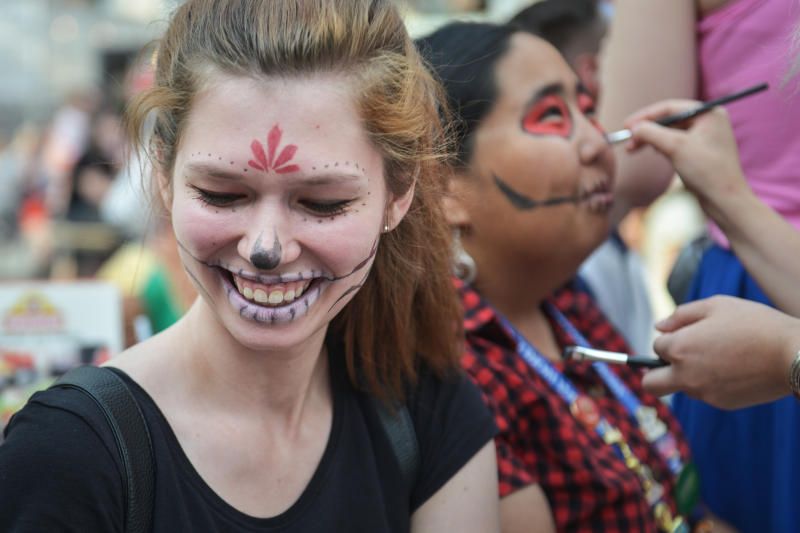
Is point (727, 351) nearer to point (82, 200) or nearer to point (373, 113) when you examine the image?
point (373, 113)

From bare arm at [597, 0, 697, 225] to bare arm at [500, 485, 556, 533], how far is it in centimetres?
88

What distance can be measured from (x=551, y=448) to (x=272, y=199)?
2.89 feet

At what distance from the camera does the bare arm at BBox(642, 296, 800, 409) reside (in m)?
1.49

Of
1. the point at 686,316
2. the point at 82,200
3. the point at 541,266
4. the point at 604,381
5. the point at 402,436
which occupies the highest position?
the point at 82,200

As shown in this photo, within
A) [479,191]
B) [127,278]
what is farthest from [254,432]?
[127,278]

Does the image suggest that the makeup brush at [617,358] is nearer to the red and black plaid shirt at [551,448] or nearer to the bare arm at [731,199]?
the red and black plaid shirt at [551,448]

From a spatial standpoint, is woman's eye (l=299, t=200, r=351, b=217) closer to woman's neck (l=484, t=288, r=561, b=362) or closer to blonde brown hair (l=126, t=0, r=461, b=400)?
blonde brown hair (l=126, t=0, r=461, b=400)

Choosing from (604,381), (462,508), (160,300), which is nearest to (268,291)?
(462,508)

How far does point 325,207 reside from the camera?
1.35 meters

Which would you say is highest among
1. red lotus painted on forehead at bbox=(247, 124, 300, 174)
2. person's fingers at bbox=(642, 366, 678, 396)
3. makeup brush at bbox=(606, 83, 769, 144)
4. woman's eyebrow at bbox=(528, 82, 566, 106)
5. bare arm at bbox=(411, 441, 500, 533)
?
woman's eyebrow at bbox=(528, 82, 566, 106)

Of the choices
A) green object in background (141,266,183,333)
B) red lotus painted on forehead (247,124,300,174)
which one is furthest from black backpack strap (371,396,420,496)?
green object in background (141,266,183,333)

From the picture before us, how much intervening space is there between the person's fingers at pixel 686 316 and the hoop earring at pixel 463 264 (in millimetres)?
476

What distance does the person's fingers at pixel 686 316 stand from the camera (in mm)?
1613

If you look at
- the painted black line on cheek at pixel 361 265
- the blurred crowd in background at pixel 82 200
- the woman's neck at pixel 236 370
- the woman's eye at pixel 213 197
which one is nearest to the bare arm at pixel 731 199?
the blurred crowd in background at pixel 82 200
